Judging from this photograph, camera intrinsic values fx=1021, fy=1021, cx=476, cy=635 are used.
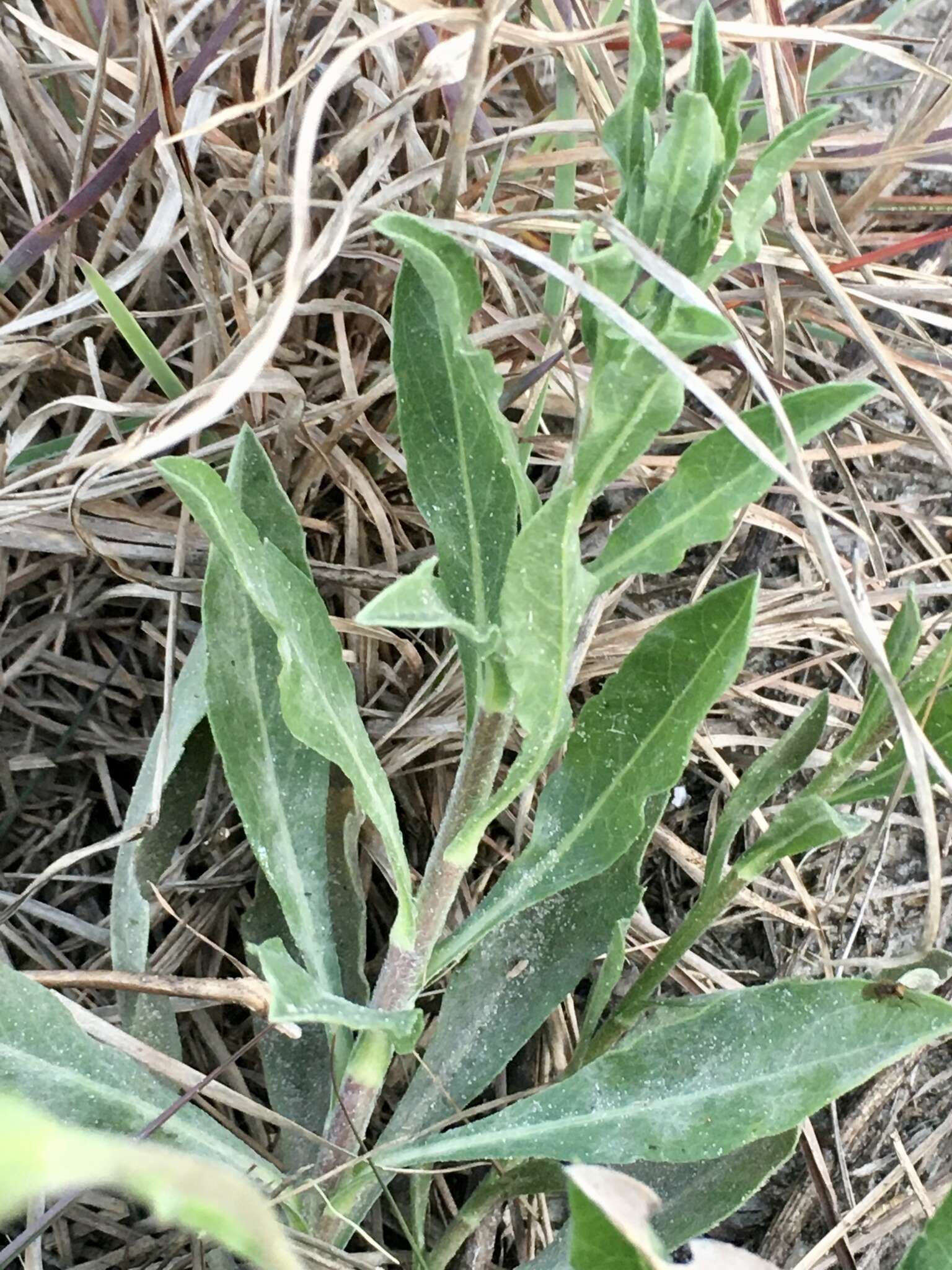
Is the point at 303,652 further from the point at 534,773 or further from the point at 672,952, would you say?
the point at 672,952

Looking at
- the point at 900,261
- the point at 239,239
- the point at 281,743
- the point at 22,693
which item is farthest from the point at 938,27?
the point at 22,693

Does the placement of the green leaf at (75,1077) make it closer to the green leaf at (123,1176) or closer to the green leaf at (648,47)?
the green leaf at (123,1176)

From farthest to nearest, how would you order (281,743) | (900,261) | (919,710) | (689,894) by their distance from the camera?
(900,261) → (689,894) → (281,743) → (919,710)

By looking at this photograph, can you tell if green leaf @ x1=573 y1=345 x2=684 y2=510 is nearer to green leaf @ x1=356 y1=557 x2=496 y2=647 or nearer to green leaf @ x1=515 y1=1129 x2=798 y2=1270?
green leaf @ x1=356 y1=557 x2=496 y2=647

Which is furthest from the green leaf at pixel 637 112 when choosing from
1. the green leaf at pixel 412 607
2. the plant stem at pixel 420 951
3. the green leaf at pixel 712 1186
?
the green leaf at pixel 712 1186

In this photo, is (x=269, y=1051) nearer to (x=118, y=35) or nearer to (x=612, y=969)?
(x=612, y=969)

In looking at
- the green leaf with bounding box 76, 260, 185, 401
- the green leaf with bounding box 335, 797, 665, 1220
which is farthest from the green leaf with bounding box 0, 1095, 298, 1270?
the green leaf with bounding box 76, 260, 185, 401

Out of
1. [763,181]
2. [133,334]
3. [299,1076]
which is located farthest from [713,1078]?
[133,334]
